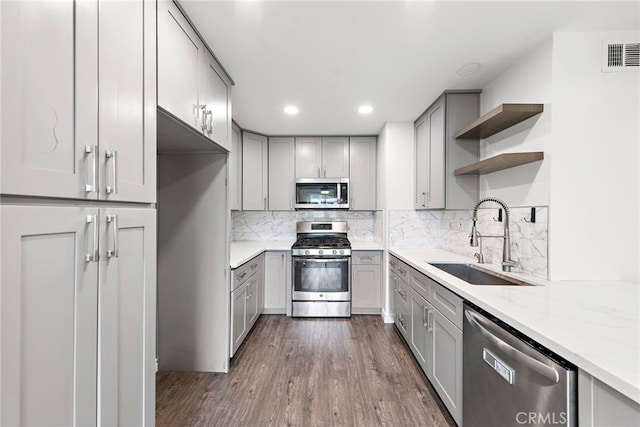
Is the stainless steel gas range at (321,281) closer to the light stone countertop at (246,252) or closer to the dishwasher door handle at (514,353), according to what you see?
the light stone countertop at (246,252)

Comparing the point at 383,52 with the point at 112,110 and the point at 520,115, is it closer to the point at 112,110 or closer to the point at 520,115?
the point at 520,115

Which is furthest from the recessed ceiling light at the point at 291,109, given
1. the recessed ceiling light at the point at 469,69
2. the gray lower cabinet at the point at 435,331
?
the gray lower cabinet at the point at 435,331

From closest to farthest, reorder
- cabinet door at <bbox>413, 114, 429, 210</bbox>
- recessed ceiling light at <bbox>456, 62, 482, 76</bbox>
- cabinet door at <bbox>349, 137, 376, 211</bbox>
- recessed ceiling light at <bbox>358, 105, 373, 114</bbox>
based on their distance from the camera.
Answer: recessed ceiling light at <bbox>456, 62, 482, 76</bbox> < recessed ceiling light at <bbox>358, 105, 373, 114</bbox> < cabinet door at <bbox>413, 114, 429, 210</bbox> < cabinet door at <bbox>349, 137, 376, 211</bbox>

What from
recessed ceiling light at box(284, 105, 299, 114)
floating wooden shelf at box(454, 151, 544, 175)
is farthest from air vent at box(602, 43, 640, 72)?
recessed ceiling light at box(284, 105, 299, 114)

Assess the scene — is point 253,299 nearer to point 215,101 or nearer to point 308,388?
point 308,388

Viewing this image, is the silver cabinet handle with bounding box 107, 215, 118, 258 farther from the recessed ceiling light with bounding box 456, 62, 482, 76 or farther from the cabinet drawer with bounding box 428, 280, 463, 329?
the recessed ceiling light with bounding box 456, 62, 482, 76

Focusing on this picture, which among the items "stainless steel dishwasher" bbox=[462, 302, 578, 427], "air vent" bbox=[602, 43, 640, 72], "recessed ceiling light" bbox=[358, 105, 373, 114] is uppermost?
"recessed ceiling light" bbox=[358, 105, 373, 114]

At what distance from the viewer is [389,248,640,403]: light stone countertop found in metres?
0.78

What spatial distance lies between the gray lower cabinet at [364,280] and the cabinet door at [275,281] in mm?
919

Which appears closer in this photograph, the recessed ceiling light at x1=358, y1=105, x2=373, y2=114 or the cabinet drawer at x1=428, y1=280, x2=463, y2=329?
the cabinet drawer at x1=428, y1=280, x2=463, y2=329

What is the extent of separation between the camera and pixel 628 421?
0.73 m

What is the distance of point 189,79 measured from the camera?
5.24 feet

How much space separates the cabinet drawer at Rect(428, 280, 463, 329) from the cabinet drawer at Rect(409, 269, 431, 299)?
79mm

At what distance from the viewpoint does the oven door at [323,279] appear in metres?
3.54
